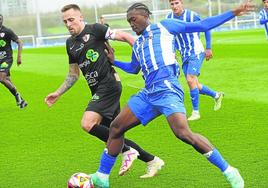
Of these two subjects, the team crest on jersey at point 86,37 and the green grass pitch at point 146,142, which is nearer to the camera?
the green grass pitch at point 146,142

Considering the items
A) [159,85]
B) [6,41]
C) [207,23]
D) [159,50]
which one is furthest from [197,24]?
[6,41]

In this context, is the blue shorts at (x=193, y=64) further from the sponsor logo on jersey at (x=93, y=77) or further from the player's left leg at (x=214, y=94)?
the sponsor logo on jersey at (x=93, y=77)

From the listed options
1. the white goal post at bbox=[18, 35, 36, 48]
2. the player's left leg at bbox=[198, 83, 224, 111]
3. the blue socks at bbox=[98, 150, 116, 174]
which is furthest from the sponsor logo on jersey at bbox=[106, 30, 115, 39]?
the white goal post at bbox=[18, 35, 36, 48]

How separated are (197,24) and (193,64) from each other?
5.57 m

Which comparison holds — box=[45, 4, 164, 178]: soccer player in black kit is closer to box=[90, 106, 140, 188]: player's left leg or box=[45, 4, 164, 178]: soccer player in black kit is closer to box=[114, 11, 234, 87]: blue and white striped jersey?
box=[90, 106, 140, 188]: player's left leg

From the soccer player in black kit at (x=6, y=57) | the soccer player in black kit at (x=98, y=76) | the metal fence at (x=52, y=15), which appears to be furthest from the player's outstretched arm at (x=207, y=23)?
the metal fence at (x=52, y=15)

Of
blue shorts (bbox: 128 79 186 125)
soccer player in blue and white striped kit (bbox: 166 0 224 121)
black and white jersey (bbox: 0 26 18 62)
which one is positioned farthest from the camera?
black and white jersey (bbox: 0 26 18 62)

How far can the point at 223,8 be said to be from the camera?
6444 centimetres

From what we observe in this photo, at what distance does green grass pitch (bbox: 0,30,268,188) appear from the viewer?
7.77 meters

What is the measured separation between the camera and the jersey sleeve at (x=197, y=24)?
659 centimetres

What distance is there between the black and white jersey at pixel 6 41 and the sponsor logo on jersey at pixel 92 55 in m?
8.14

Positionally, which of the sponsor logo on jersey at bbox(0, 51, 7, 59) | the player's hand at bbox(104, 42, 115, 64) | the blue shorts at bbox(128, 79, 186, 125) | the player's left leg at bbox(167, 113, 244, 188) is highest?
the player's hand at bbox(104, 42, 115, 64)

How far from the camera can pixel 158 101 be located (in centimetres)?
687

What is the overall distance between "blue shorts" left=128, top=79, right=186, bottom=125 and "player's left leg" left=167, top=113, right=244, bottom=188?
101 mm
